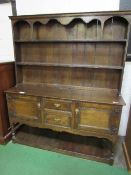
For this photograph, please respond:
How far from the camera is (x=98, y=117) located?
5.95ft

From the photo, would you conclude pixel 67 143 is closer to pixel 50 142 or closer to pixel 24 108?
pixel 50 142

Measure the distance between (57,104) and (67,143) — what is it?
728 mm

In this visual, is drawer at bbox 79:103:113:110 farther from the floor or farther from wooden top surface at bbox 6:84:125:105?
the floor

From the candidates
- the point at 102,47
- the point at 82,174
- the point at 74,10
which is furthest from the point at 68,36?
the point at 82,174

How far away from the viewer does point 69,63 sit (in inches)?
86.7

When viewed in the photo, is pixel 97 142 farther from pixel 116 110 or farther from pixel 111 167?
pixel 116 110

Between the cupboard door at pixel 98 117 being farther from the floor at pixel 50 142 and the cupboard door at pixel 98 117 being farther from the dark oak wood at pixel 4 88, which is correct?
the dark oak wood at pixel 4 88

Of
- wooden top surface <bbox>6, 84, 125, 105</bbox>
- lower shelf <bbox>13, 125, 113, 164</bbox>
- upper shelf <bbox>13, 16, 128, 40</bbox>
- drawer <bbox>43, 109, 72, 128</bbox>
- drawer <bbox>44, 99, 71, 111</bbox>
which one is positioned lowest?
lower shelf <bbox>13, 125, 113, 164</bbox>

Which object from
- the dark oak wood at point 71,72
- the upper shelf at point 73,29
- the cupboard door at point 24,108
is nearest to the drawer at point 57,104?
the dark oak wood at point 71,72

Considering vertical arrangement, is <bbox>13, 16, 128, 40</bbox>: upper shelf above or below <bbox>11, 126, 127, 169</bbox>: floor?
above

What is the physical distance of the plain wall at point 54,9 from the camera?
2.01 metres

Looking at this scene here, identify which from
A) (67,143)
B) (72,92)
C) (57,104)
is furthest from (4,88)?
(67,143)

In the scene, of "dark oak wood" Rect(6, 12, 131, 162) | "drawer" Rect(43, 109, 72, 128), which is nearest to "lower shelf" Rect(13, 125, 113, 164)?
"dark oak wood" Rect(6, 12, 131, 162)

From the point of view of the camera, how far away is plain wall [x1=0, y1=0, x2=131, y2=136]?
2009mm
